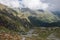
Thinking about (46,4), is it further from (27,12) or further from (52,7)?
(27,12)

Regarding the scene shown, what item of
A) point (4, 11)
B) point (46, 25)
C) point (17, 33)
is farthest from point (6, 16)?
point (46, 25)

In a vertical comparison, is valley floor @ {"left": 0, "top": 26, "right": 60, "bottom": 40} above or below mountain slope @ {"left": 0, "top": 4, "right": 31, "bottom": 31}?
below

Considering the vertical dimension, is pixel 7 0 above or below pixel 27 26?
above

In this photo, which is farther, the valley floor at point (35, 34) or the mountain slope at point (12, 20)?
the mountain slope at point (12, 20)

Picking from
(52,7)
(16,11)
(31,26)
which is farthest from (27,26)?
(52,7)

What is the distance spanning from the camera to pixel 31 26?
31.9 ft

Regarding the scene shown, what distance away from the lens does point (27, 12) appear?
9.74 meters

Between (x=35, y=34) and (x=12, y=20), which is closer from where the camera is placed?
(x=35, y=34)

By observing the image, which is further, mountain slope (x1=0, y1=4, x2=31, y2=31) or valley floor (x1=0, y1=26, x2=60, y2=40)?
mountain slope (x1=0, y1=4, x2=31, y2=31)

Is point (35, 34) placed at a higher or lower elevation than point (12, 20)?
lower

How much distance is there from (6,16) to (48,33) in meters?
2.12

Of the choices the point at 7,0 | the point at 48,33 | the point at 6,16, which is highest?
the point at 7,0

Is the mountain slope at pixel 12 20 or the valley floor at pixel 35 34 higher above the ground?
the mountain slope at pixel 12 20

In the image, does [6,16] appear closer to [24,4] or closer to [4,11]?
[4,11]
